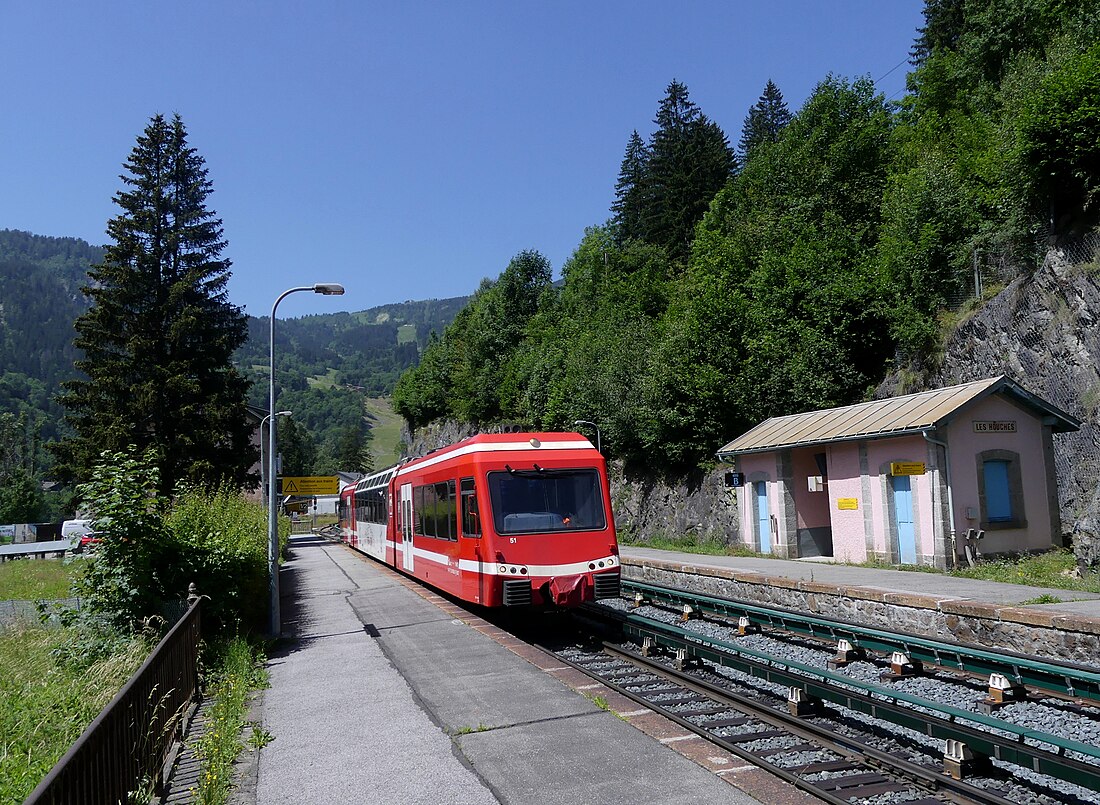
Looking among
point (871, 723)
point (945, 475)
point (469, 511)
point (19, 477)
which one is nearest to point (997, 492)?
point (945, 475)

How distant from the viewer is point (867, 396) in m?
30.7

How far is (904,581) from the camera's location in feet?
51.4

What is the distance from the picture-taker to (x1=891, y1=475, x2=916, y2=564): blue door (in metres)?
18.8

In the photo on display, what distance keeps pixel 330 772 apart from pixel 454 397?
223 feet

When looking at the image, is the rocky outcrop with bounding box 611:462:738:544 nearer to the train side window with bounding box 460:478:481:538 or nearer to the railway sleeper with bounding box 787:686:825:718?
the train side window with bounding box 460:478:481:538

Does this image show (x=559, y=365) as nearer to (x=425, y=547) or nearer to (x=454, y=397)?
(x=454, y=397)

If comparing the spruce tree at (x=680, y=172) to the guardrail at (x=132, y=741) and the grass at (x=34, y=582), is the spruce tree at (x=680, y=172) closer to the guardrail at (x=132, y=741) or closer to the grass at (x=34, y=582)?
the grass at (x=34, y=582)

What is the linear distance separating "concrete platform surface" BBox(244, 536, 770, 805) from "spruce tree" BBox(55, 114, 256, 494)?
2460 cm

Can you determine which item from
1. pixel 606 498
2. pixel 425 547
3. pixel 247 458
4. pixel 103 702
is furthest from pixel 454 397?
pixel 103 702

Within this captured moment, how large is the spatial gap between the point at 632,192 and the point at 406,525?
207 ft

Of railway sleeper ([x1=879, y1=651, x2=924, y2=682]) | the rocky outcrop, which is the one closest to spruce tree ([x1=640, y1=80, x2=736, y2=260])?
the rocky outcrop

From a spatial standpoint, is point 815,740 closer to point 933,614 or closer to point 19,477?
point 933,614

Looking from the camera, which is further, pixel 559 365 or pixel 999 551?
pixel 559 365

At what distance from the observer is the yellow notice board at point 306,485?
199 feet
